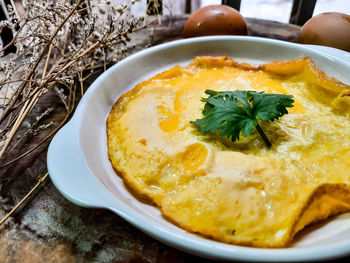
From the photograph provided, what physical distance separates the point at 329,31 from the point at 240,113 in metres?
1.24

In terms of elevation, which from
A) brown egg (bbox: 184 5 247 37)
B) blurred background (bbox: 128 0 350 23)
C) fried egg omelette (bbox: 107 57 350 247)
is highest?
brown egg (bbox: 184 5 247 37)

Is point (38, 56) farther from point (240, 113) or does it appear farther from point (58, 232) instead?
point (240, 113)

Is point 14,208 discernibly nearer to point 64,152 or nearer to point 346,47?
point 64,152

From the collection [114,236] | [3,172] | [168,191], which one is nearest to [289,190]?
[168,191]

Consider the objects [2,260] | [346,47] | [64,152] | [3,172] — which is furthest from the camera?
[346,47]

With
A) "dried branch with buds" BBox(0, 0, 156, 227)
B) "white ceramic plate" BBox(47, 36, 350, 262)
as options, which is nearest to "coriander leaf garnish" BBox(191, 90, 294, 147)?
"white ceramic plate" BBox(47, 36, 350, 262)

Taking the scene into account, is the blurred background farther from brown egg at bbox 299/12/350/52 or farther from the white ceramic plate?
the white ceramic plate

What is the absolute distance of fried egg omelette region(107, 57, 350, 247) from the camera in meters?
0.91

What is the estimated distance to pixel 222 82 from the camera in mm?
1531

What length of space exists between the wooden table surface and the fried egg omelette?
0.46 feet

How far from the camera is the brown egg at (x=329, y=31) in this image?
1.91 m

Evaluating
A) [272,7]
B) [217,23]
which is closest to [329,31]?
[217,23]

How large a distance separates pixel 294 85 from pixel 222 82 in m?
0.37

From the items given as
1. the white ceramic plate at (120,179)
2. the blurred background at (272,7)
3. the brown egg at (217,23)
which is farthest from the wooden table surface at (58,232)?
the blurred background at (272,7)
